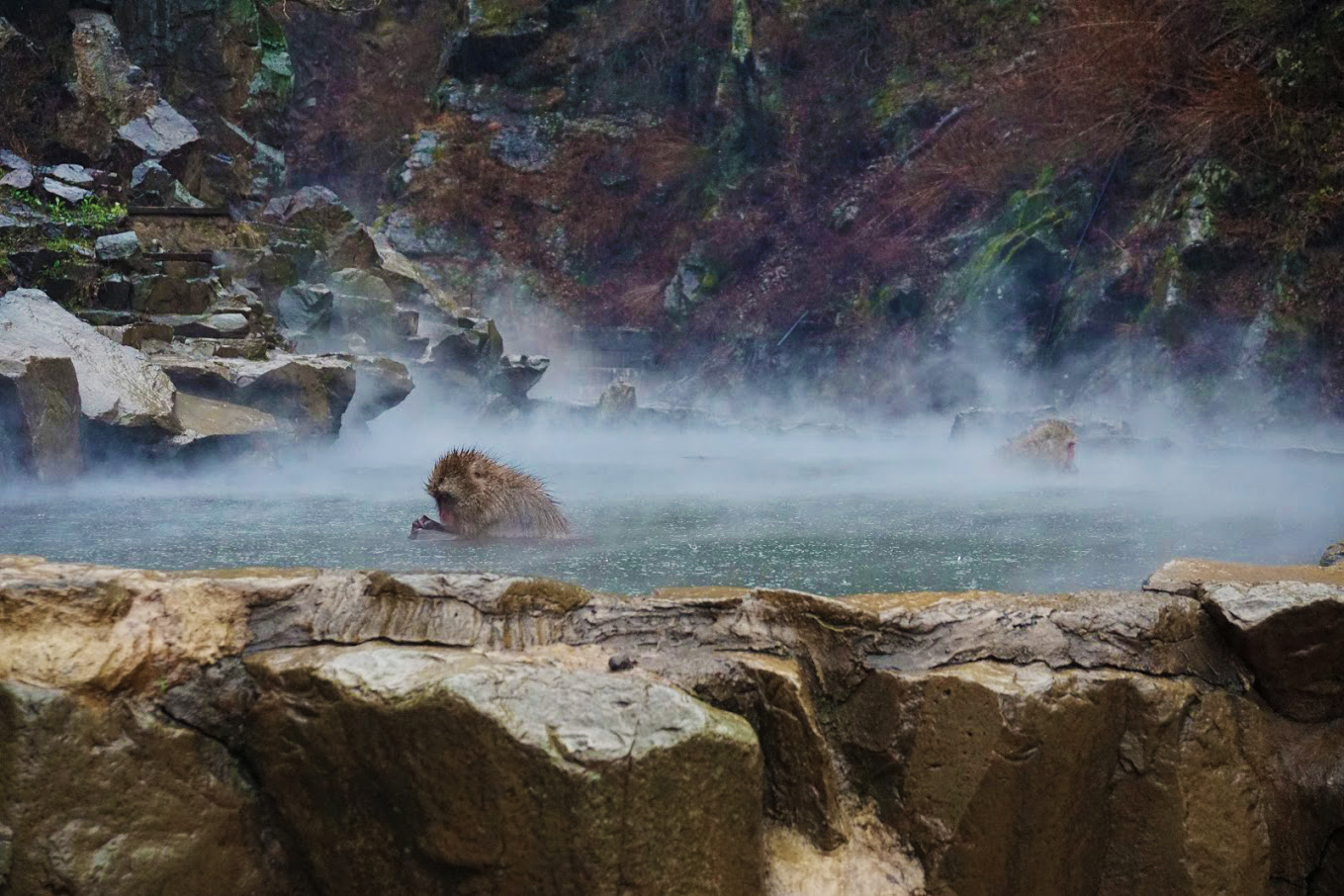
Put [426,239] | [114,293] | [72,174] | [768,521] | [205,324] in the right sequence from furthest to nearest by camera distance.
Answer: [426,239], [72,174], [205,324], [114,293], [768,521]

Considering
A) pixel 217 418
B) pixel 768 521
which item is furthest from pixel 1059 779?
pixel 217 418

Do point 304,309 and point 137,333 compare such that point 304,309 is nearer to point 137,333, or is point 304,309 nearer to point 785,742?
point 137,333

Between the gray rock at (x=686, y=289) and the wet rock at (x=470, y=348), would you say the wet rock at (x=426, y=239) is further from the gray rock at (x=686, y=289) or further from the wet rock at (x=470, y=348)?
the wet rock at (x=470, y=348)

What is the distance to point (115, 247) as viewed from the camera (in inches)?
314

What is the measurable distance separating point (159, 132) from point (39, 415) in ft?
24.8

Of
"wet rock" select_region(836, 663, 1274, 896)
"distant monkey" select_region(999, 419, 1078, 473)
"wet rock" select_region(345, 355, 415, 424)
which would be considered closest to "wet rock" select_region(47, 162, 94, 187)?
"wet rock" select_region(345, 355, 415, 424)

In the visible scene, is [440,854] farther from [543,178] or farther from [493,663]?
[543,178]

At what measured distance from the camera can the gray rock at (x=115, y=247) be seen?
7.94m

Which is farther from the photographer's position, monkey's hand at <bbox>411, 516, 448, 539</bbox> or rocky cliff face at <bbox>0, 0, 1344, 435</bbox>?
rocky cliff face at <bbox>0, 0, 1344, 435</bbox>

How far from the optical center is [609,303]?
14.9 m

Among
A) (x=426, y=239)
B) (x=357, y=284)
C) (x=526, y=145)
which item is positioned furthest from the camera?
(x=526, y=145)

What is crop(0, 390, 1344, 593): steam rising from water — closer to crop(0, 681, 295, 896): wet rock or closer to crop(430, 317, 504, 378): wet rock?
crop(0, 681, 295, 896): wet rock

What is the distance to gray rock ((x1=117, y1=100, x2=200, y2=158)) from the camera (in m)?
11.1

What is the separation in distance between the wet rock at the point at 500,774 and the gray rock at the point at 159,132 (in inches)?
451
